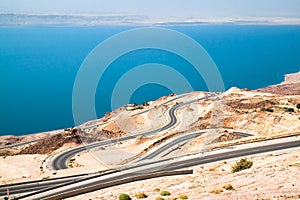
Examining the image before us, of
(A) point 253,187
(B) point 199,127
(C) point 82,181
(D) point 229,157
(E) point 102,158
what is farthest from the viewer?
(B) point 199,127

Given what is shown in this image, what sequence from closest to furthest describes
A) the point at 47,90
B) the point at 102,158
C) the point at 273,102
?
the point at 102,158
the point at 273,102
the point at 47,90

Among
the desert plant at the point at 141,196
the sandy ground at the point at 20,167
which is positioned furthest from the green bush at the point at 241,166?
the sandy ground at the point at 20,167

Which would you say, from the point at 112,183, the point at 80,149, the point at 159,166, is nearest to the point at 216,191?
the point at 112,183

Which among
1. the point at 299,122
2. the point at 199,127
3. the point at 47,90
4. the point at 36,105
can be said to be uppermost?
the point at 47,90

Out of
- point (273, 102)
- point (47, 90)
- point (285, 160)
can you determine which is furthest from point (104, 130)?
point (47, 90)

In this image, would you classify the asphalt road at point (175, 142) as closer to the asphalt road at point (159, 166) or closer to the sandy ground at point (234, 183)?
the asphalt road at point (159, 166)

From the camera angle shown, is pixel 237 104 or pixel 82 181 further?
pixel 237 104

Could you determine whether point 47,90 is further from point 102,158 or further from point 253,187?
point 253,187

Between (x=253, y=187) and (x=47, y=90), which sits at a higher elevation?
(x=47, y=90)
